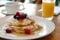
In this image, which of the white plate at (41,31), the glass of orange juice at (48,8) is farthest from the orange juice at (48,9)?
the white plate at (41,31)

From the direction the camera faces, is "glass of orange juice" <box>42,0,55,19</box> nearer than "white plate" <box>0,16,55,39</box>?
No

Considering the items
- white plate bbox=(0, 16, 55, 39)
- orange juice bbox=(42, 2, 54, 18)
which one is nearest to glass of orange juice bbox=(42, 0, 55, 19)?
orange juice bbox=(42, 2, 54, 18)

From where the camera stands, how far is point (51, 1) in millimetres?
1179

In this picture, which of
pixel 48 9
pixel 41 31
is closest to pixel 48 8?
pixel 48 9

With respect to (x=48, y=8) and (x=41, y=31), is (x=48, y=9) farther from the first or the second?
(x=41, y=31)

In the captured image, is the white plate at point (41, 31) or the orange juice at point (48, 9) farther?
the orange juice at point (48, 9)

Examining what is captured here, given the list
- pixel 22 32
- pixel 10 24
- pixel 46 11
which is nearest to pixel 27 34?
pixel 22 32

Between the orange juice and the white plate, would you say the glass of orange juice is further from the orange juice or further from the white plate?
the white plate

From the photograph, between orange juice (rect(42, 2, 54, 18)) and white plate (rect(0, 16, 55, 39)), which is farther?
orange juice (rect(42, 2, 54, 18))

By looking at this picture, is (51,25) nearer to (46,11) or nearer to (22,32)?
(22,32)

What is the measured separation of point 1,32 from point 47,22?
0.31m

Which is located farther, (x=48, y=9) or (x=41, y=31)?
(x=48, y=9)

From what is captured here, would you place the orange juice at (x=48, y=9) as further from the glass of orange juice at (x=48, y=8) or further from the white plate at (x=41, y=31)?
the white plate at (x=41, y=31)

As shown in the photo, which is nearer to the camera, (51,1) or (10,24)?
(10,24)
